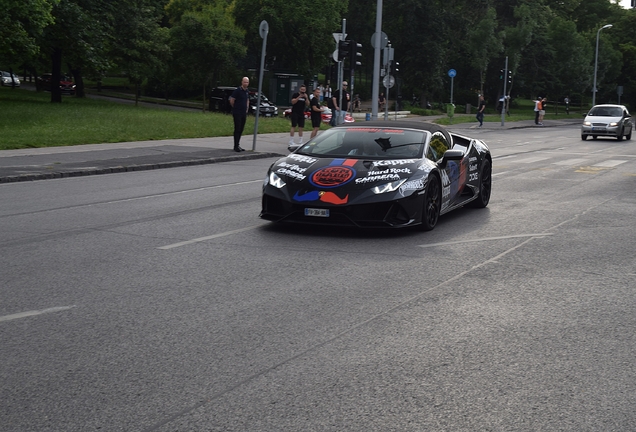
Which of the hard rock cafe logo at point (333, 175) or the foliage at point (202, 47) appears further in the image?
the foliage at point (202, 47)

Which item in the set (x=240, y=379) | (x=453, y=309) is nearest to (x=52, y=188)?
(x=453, y=309)

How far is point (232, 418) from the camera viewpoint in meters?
4.50

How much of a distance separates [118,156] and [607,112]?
1004 inches

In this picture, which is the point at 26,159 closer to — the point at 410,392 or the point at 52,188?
the point at 52,188

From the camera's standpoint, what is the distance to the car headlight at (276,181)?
35.1ft

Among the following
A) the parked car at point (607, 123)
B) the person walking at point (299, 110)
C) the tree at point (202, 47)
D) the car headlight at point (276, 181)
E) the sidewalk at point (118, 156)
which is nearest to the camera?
the car headlight at point (276, 181)

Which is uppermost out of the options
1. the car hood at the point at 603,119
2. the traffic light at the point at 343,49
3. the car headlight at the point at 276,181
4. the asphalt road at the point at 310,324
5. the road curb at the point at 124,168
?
the traffic light at the point at 343,49

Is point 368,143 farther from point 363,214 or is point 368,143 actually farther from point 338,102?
point 338,102

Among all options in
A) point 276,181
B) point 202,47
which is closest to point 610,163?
point 276,181

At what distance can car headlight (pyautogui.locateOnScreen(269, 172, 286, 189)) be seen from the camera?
10.7 m

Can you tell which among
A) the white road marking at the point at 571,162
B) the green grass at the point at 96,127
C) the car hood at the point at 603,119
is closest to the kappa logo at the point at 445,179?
the white road marking at the point at 571,162

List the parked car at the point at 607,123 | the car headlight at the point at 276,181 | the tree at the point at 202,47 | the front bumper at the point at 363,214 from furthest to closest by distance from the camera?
the tree at the point at 202,47 → the parked car at the point at 607,123 → the car headlight at the point at 276,181 → the front bumper at the point at 363,214

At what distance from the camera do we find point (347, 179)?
10477 millimetres

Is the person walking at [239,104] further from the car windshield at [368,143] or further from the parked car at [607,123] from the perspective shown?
the parked car at [607,123]
